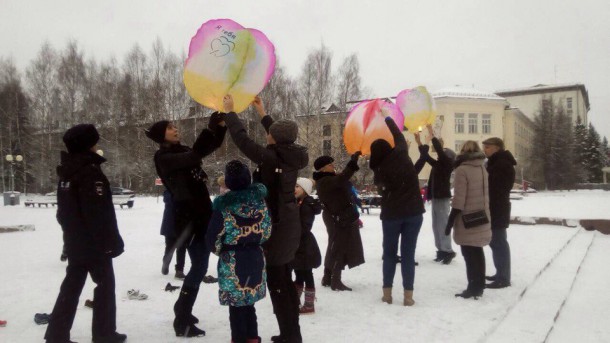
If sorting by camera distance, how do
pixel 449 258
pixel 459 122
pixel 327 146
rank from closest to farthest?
pixel 449 258 < pixel 327 146 < pixel 459 122

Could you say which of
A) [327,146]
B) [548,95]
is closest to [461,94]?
[327,146]

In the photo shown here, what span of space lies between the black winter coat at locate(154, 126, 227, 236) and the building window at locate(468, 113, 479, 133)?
5280 centimetres

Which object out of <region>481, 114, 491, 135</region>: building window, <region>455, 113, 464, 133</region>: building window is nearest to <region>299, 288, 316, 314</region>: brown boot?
<region>455, 113, 464, 133</region>: building window

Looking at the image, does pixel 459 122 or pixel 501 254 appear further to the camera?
pixel 459 122

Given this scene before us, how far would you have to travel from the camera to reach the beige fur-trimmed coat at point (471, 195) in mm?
5363

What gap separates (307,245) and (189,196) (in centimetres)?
145

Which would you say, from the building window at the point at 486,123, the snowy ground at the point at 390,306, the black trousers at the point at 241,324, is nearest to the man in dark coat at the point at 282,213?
the black trousers at the point at 241,324

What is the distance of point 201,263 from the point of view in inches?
157

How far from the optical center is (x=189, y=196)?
3.98 meters

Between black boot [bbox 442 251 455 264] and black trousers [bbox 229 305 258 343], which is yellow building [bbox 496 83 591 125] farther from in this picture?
black trousers [bbox 229 305 258 343]

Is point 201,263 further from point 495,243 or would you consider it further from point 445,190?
point 445,190

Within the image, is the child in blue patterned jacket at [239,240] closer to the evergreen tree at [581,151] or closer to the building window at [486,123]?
the building window at [486,123]

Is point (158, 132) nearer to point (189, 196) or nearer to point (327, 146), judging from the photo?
point (189, 196)

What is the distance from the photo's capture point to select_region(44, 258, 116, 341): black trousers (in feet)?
11.8
